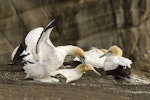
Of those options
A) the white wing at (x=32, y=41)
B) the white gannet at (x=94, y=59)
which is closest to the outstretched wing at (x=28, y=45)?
the white wing at (x=32, y=41)

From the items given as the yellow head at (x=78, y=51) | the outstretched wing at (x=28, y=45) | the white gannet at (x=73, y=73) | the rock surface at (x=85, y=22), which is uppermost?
the rock surface at (x=85, y=22)

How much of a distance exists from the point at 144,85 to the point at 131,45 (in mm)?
4954

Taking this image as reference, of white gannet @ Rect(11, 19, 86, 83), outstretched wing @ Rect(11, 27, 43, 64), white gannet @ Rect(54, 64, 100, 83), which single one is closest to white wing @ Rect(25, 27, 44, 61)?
outstretched wing @ Rect(11, 27, 43, 64)

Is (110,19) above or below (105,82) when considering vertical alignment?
above

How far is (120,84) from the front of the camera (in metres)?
8.55

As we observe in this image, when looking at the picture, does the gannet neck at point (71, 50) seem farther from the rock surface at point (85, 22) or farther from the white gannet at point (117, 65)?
the rock surface at point (85, 22)

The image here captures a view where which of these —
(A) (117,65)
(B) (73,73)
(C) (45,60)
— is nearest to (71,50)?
(B) (73,73)

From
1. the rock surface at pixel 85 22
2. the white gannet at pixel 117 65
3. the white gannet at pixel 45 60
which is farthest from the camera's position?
the rock surface at pixel 85 22

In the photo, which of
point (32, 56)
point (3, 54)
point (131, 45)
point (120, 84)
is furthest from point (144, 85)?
point (131, 45)

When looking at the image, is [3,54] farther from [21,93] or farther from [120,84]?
[21,93]

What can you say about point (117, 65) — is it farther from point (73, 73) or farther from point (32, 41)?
point (32, 41)

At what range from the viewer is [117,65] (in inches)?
361

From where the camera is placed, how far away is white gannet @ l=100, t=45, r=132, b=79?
8961 millimetres

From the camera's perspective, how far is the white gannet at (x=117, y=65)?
353 inches
